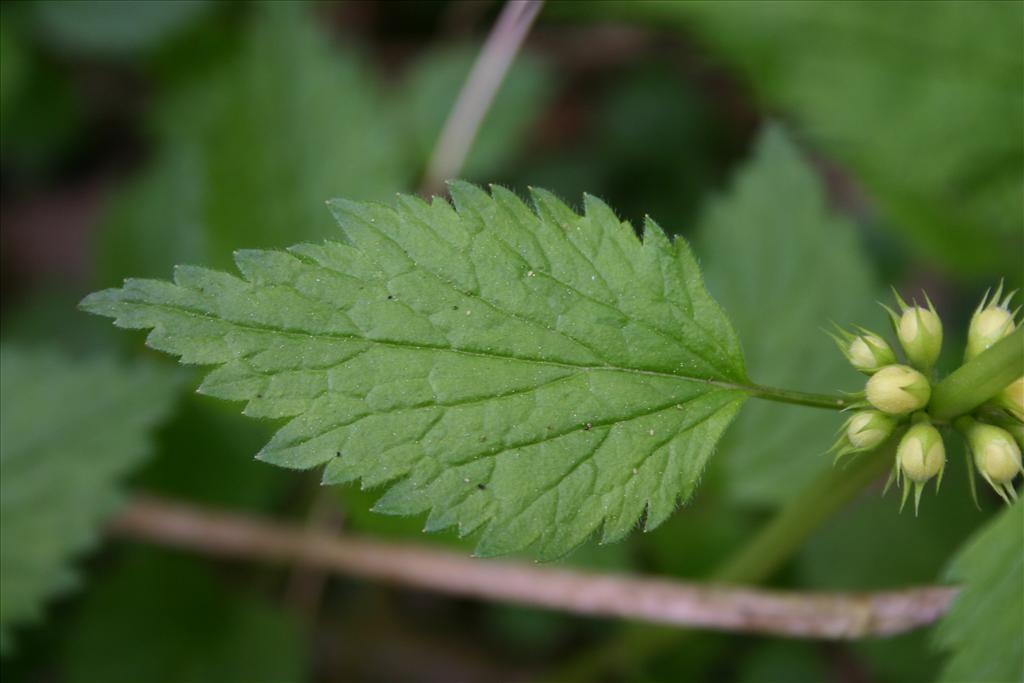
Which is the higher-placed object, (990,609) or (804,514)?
(804,514)

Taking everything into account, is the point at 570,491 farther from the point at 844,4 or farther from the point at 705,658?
the point at 844,4

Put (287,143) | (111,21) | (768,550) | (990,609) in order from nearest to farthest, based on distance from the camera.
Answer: (990,609) → (768,550) → (287,143) → (111,21)

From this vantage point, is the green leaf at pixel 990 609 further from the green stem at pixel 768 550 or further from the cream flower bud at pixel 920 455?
the cream flower bud at pixel 920 455

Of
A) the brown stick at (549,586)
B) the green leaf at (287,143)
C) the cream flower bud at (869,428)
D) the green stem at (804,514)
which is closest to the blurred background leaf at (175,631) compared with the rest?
the brown stick at (549,586)

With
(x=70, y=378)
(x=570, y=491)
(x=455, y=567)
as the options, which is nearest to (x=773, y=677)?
(x=455, y=567)

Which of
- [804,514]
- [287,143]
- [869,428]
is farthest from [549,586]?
[287,143]

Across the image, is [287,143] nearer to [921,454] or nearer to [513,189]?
[513,189]

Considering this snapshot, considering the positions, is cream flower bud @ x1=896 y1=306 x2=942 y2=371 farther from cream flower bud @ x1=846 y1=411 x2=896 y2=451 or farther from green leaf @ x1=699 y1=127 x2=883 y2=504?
green leaf @ x1=699 y1=127 x2=883 y2=504
